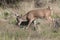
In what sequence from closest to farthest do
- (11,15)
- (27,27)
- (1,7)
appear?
1. (27,27)
2. (11,15)
3. (1,7)

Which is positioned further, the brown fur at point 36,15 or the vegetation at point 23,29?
the brown fur at point 36,15

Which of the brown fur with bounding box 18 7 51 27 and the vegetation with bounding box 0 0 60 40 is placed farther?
the brown fur with bounding box 18 7 51 27

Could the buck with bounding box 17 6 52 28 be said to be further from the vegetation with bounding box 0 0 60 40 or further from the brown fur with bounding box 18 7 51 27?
the vegetation with bounding box 0 0 60 40

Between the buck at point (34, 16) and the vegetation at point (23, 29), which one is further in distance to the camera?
the buck at point (34, 16)

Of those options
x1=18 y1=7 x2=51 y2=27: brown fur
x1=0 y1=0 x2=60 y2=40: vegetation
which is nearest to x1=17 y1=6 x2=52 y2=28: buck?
x1=18 y1=7 x2=51 y2=27: brown fur

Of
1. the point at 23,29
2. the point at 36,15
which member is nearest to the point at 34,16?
the point at 36,15

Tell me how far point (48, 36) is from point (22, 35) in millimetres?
1058

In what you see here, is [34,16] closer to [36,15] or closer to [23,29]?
[36,15]

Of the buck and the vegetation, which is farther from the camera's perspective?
the buck

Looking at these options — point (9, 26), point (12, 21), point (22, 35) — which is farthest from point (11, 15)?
point (22, 35)

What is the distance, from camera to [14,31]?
41.4 feet

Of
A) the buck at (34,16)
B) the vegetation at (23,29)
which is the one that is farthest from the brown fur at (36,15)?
the vegetation at (23,29)

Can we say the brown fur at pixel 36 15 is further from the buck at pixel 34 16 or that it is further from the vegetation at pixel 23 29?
the vegetation at pixel 23 29

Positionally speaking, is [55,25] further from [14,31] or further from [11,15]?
[11,15]
